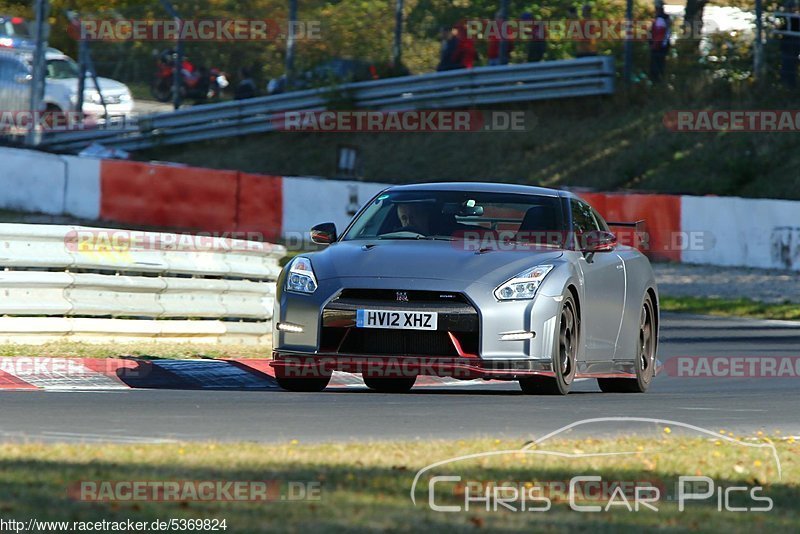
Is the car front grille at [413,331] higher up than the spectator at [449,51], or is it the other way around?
the spectator at [449,51]

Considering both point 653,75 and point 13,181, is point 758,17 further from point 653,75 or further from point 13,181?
point 13,181

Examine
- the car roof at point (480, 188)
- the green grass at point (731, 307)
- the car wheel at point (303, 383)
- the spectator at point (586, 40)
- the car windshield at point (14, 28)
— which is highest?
the car windshield at point (14, 28)

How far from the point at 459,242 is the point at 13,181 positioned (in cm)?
1742

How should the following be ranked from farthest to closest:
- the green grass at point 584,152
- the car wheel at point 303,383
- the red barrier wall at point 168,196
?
the green grass at point 584,152 < the red barrier wall at point 168,196 < the car wheel at point 303,383

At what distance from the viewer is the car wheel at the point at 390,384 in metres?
10.9

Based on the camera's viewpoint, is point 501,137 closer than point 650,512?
No

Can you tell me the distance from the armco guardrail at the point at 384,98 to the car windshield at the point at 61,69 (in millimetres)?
2652

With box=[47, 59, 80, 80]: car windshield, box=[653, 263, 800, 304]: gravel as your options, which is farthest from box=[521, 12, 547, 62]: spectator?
box=[47, 59, 80, 80]: car windshield

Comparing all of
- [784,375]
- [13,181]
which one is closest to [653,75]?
[13,181]

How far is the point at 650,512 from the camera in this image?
5.41m

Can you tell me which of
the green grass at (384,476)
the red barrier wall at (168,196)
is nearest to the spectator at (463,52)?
the red barrier wall at (168,196)

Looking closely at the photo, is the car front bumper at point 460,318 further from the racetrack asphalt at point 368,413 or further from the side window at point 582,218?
the side window at point 582,218

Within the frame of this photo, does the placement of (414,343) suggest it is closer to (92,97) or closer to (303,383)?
(303,383)

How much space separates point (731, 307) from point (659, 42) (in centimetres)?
914
